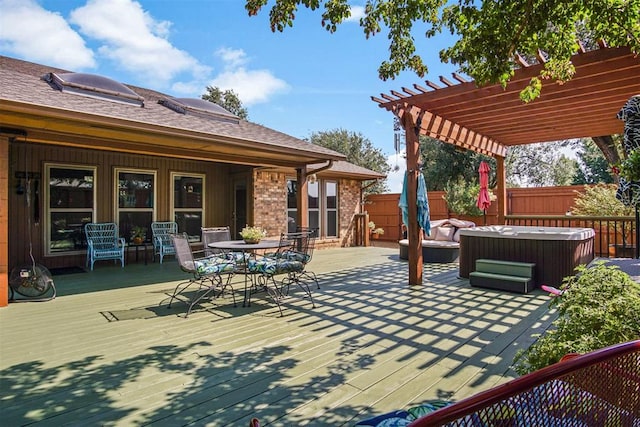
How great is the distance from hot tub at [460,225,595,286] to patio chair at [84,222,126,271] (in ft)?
23.0

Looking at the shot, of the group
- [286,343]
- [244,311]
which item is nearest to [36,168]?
[244,311]

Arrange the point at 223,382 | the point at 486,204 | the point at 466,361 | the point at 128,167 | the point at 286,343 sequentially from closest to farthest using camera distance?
1. the point at 223,382
2. the point at 466,361
3. the point at 286,343
4. the point at 128,167
5. the point at 486,204

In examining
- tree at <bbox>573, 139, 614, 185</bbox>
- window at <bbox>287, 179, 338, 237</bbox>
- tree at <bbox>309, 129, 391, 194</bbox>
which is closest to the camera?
window at <bbox>287, 179, 338, 237</bbox>

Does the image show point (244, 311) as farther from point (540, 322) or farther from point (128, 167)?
point (128, 167)

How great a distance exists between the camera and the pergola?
4586 millimetres

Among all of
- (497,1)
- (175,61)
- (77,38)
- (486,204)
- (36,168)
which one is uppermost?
(175,61)

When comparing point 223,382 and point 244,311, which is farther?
point 244,311

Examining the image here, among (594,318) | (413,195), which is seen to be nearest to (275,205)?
(413,195)

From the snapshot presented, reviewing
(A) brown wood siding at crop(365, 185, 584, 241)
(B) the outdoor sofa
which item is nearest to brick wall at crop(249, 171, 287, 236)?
(B) the outdoor sofa

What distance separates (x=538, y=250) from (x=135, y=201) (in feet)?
27.7

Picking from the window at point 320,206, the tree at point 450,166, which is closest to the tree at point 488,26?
the window at point 320,206

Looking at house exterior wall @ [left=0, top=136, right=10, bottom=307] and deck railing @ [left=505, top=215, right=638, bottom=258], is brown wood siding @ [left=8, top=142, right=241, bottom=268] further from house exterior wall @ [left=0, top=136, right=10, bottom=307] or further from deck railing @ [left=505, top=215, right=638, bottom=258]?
deck railing @ [left=505, top=215, right=638, bottom=258]

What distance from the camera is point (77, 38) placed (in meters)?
9.16

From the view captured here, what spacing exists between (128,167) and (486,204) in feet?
28.5
